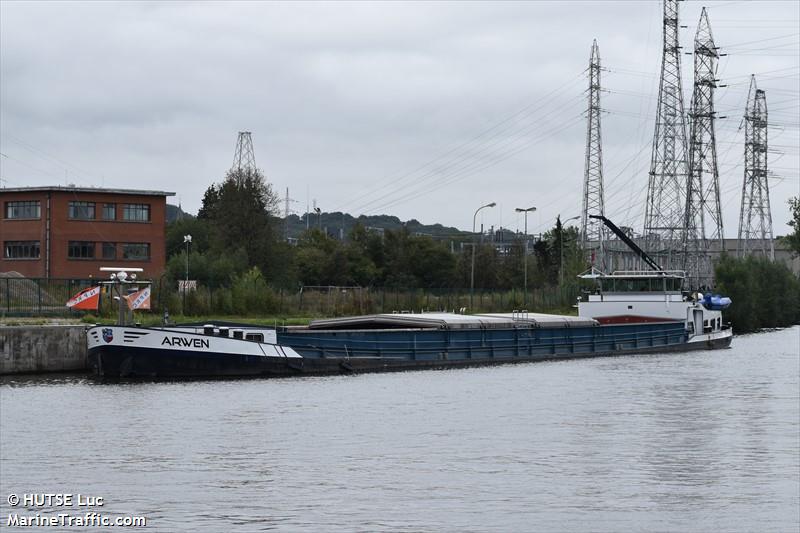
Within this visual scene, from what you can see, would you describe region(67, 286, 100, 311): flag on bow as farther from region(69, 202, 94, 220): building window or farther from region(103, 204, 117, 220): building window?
region(103, 204, 117, 220): building window

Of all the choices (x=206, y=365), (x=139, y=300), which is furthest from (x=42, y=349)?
(x=206, y=365)

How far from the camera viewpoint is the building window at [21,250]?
303 feet

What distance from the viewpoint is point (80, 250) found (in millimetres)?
92812

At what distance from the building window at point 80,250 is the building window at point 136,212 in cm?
412

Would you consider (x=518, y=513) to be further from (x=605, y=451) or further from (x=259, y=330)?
(x=259, y=330)

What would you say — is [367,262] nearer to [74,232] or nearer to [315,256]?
[315,256]

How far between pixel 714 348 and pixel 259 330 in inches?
1618

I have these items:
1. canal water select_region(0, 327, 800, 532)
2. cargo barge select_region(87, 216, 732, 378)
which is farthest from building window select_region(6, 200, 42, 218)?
canal water select_region(0, 327, 800, 532)

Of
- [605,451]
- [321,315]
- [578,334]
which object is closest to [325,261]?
[321,315]

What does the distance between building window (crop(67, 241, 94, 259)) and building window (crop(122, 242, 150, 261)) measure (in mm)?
2741

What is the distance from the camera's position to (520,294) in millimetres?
100562

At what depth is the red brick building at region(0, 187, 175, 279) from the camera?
301ft

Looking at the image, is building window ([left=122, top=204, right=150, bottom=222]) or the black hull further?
building window ([left=122, top=204, right=150, bottom=222])

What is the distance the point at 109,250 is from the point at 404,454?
222 ft
